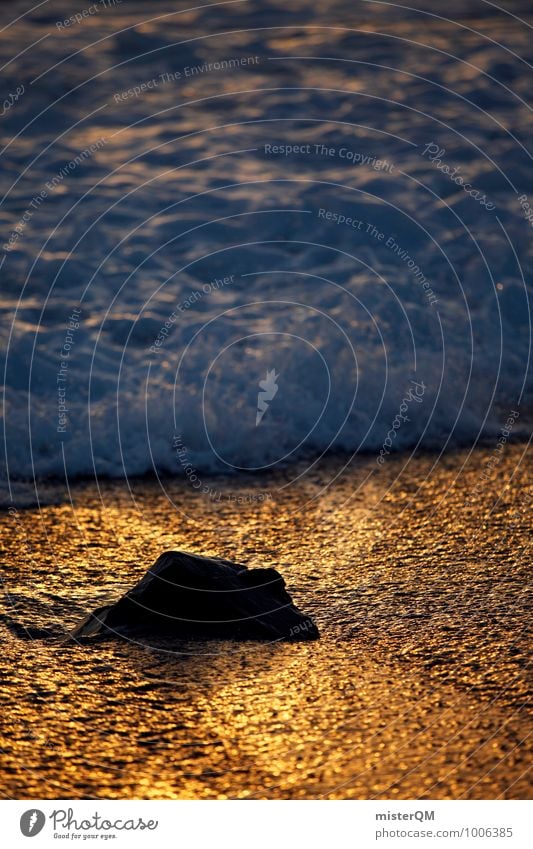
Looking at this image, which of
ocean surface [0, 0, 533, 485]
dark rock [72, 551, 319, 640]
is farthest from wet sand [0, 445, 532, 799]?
ocean surface [0, 0, 533, 485]

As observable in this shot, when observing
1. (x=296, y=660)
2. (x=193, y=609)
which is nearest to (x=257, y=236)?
(x=193, y=609)

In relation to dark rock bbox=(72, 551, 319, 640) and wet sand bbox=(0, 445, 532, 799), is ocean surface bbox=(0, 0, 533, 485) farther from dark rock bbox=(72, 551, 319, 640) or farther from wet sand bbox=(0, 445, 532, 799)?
dark rock bbox=(72, 551, 319, 640)

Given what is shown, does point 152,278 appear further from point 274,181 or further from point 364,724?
point 364,724

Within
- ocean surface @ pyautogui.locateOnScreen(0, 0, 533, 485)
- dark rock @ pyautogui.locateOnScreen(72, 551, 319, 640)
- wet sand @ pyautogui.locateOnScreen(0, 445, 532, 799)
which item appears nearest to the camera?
wet sand @ pyautogui.locateOnScreen(0, 445, 532, 799)

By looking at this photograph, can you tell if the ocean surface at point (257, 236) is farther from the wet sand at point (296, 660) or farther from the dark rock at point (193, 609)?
the dark rock at point (193, 609)

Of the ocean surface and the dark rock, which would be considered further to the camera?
the ocean surface

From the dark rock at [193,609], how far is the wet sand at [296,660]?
9cm

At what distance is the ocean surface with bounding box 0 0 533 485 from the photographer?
5949 millimetres

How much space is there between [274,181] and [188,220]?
2.73ft

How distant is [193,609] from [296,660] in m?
0.44

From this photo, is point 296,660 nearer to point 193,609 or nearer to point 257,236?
point 193,609

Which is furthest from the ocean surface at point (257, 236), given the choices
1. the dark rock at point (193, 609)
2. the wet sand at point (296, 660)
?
the dark rock at point (193, 609)

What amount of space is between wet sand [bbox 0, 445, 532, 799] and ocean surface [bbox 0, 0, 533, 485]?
84cm

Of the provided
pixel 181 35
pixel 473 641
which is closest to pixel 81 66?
pixel 181 35
